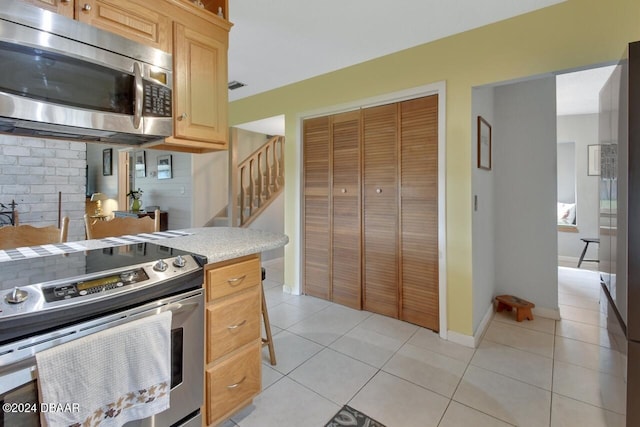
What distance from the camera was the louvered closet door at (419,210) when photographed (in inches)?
98.0

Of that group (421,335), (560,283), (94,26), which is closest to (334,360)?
(421,335)

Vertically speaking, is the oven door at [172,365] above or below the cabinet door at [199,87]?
below

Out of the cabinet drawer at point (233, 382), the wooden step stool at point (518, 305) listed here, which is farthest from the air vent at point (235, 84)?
the wooden step stool at point (518, 305)

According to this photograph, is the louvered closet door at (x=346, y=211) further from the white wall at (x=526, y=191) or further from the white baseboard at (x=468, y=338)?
the white wall at (x=526, y=191)

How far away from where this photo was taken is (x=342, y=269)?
310 centimetres

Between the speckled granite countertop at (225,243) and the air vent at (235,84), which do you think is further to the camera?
the air vent at (235,84)

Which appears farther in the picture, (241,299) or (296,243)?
(296,243)

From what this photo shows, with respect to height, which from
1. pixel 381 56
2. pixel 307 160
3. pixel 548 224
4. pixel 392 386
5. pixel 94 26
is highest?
pixel 381 56

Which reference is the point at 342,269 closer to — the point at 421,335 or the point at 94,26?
the point at 421,335

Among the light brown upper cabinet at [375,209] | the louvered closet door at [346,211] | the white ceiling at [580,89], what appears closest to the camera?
the light brown upper cabinet at [375,209]

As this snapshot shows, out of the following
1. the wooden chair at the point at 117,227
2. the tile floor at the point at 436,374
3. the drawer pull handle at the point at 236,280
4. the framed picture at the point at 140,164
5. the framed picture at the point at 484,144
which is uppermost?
the framed picture at the point at 140,164

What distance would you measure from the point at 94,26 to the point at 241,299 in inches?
57.4

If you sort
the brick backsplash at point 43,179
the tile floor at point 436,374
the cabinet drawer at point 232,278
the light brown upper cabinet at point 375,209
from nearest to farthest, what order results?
the cabinet drawer at point 232,278
the tile floor at point 436,374
the light brown upper cabinet at point 375,209
the brick backsplash at point 43,179

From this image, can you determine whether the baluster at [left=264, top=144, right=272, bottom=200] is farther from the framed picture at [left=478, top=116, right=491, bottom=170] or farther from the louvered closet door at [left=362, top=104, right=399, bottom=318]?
the framed picture at [left=478, top=116, right=491, bottom=170]
